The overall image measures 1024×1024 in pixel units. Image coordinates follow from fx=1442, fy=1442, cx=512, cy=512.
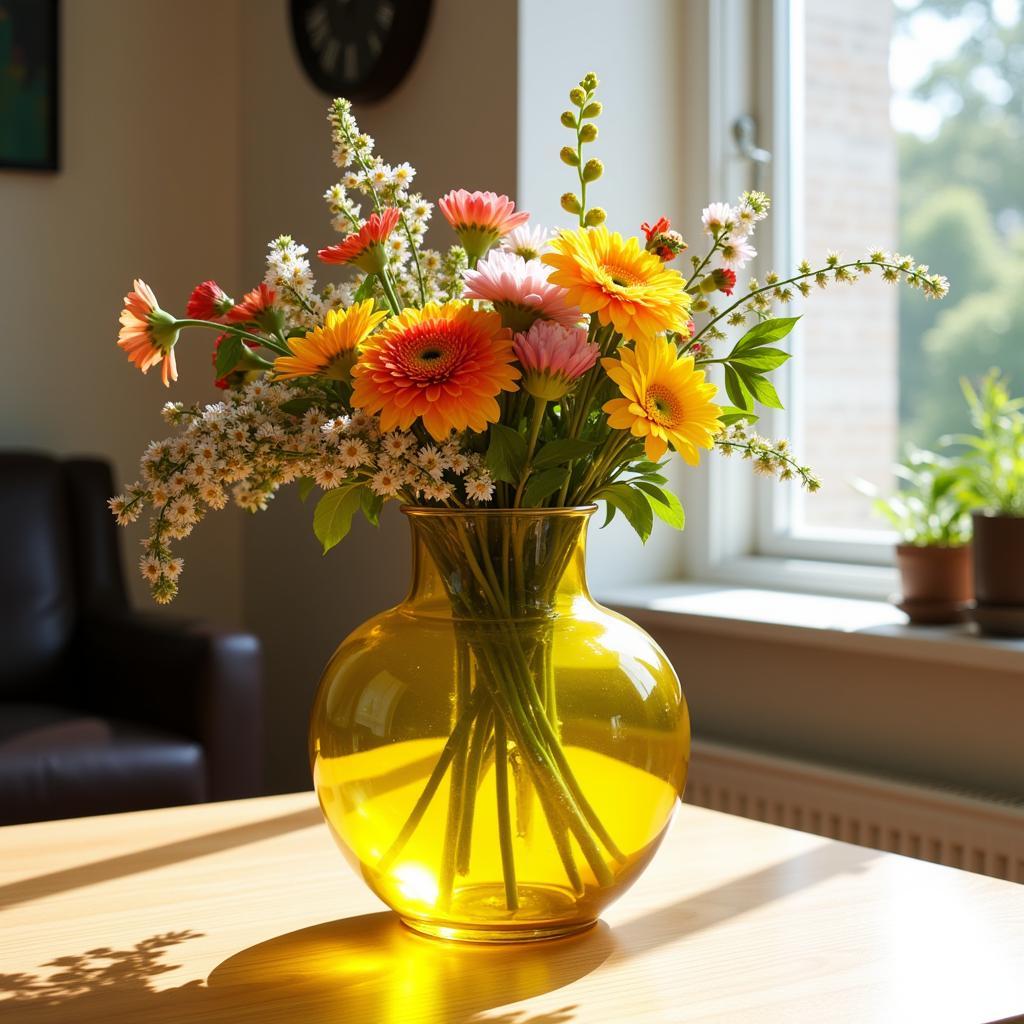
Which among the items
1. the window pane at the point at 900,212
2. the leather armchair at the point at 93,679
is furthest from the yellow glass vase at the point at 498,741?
the window pane at the point at 900,212

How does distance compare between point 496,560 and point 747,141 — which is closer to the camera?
point 496,560

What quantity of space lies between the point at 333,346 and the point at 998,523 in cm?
130

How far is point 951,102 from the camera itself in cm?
233

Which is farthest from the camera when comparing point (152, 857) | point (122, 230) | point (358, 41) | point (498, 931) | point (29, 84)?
point (122, 230)

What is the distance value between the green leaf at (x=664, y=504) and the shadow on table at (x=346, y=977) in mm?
278

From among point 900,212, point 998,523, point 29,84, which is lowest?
point 998,523

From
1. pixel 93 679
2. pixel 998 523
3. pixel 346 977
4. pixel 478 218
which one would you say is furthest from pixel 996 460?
pixel 93 679

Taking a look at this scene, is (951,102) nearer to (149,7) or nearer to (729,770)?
(729,770)

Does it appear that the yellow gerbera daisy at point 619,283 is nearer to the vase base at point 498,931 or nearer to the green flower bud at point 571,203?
the green flower bud at point 571,203

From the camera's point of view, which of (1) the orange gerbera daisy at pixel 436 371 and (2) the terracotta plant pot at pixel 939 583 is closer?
(1) the orange gerbera daisy at pixel 436 371

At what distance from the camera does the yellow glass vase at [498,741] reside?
0.88 metres

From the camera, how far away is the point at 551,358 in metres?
0.85

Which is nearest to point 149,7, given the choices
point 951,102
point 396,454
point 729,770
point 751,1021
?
point 951,102

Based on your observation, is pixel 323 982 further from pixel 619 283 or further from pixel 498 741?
pixel 619 283
